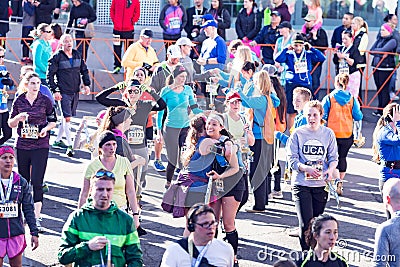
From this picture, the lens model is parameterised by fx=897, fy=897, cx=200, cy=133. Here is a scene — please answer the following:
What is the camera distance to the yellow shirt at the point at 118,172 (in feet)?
25.6

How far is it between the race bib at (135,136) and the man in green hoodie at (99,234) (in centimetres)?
361

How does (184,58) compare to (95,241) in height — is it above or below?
above

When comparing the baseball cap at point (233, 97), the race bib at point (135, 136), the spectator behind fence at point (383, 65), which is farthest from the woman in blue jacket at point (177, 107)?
the spectator behind fence at point (383, 65)

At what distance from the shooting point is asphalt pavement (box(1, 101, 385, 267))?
9.37 metres

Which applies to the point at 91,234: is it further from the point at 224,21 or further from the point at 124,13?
the point at 124,13

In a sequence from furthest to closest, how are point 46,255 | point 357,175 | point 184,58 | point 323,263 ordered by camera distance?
point 357,175 → point 184,58 → point 46,255 → point 323,263

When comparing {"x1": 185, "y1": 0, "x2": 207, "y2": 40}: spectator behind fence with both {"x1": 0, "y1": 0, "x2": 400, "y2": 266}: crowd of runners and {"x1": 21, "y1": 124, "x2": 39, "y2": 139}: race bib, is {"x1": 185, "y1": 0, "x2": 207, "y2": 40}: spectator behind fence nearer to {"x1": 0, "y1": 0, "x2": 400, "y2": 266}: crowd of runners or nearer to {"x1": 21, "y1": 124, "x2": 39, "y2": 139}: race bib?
{"x1": 0, "y1": 0, "x2": 400, "y2": 266}: crowd of runners

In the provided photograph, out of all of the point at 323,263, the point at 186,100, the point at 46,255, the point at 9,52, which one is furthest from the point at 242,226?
the point at 9,52

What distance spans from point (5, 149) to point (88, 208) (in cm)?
205

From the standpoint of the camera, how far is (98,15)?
21.3 m

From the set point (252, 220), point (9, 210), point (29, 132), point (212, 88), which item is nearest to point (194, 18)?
point (212, 88)

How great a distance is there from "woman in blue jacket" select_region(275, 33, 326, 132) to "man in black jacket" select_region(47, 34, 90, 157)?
315 cm

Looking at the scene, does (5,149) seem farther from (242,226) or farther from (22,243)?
(242,226)

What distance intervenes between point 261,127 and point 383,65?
8197 mm
